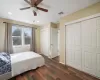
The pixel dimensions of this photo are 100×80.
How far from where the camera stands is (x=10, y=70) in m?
1.99

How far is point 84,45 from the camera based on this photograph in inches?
97.6

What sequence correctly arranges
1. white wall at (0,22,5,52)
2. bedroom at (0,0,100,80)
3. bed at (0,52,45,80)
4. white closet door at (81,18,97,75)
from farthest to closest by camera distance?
white wall at (0,22,5,52) < white closet door at (81,18,97,75) < bedroom at (0,0,100,80) < bed at (0,52,45,80)

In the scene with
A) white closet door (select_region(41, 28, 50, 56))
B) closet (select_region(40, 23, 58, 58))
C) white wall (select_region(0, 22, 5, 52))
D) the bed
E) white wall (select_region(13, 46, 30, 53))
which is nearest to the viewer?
the bed

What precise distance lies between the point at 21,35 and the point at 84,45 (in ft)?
12.8

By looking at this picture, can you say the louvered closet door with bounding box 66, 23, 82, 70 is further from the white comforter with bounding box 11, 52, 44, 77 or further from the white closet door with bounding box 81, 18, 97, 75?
the white comforter with bounding box 11, 52, 44, 77

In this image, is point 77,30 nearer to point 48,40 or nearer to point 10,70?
point 48,40

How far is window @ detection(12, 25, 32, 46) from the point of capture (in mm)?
4074

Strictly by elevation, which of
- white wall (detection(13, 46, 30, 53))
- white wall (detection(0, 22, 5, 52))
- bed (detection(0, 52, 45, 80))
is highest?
white wall (detection(0, 22, 5, 52))

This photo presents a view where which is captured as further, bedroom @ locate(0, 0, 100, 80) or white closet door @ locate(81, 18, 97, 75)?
white closet door @ locate(81, 18, 97, 75)

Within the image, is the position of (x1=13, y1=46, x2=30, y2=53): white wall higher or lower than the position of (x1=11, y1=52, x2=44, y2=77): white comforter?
higher

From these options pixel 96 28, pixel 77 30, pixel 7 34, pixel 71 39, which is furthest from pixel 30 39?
pixel 96 28

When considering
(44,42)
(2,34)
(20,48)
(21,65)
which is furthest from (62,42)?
(2,34)

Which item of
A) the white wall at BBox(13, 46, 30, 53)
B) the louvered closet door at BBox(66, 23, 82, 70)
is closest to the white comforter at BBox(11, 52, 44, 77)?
the louvered closet door at BBox(66, 23, 82, 70)

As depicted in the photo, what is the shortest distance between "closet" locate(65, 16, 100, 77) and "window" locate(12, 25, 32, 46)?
2.92 metres
